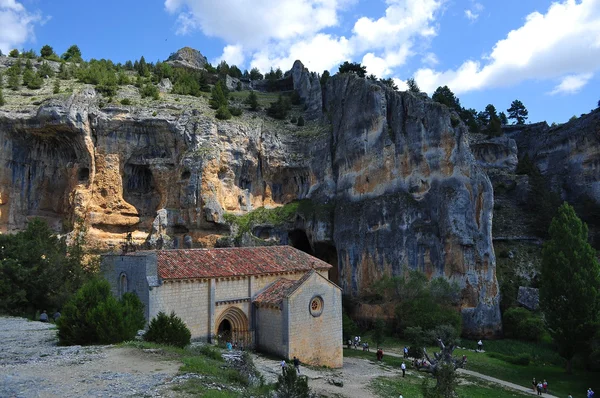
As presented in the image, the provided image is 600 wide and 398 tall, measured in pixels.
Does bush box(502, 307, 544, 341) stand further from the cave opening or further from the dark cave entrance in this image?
the cave opening

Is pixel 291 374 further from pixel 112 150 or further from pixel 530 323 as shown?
pixel 112 150

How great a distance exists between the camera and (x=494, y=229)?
2148 inches

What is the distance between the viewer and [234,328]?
26438 millimetres

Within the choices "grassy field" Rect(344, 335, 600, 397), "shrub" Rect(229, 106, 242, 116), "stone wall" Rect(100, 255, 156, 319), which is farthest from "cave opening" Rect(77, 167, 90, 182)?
"grassy field" Rect(344, 335, 600, 397)

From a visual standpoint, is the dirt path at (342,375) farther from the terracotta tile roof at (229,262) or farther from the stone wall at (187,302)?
the terracotta tile roof at (229,262)

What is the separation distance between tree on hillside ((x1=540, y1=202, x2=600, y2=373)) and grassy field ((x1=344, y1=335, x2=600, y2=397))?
1.55 metres

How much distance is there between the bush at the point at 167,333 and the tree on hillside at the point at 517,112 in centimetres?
8693

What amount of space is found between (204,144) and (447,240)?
26.4 metres

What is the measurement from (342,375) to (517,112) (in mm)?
81468

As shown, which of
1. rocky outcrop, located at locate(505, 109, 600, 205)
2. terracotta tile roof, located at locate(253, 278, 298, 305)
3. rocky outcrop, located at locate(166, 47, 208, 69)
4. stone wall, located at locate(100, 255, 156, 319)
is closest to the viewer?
stone wall, located at locate(100, 255, 156, 319)

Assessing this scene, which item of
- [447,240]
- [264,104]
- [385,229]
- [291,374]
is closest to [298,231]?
[385,229]

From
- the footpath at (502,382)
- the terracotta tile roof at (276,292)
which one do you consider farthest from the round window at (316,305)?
the footpath at (502,382)

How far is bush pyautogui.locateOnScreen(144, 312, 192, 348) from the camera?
60.3ft

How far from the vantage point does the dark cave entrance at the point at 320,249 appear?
4966 cm
